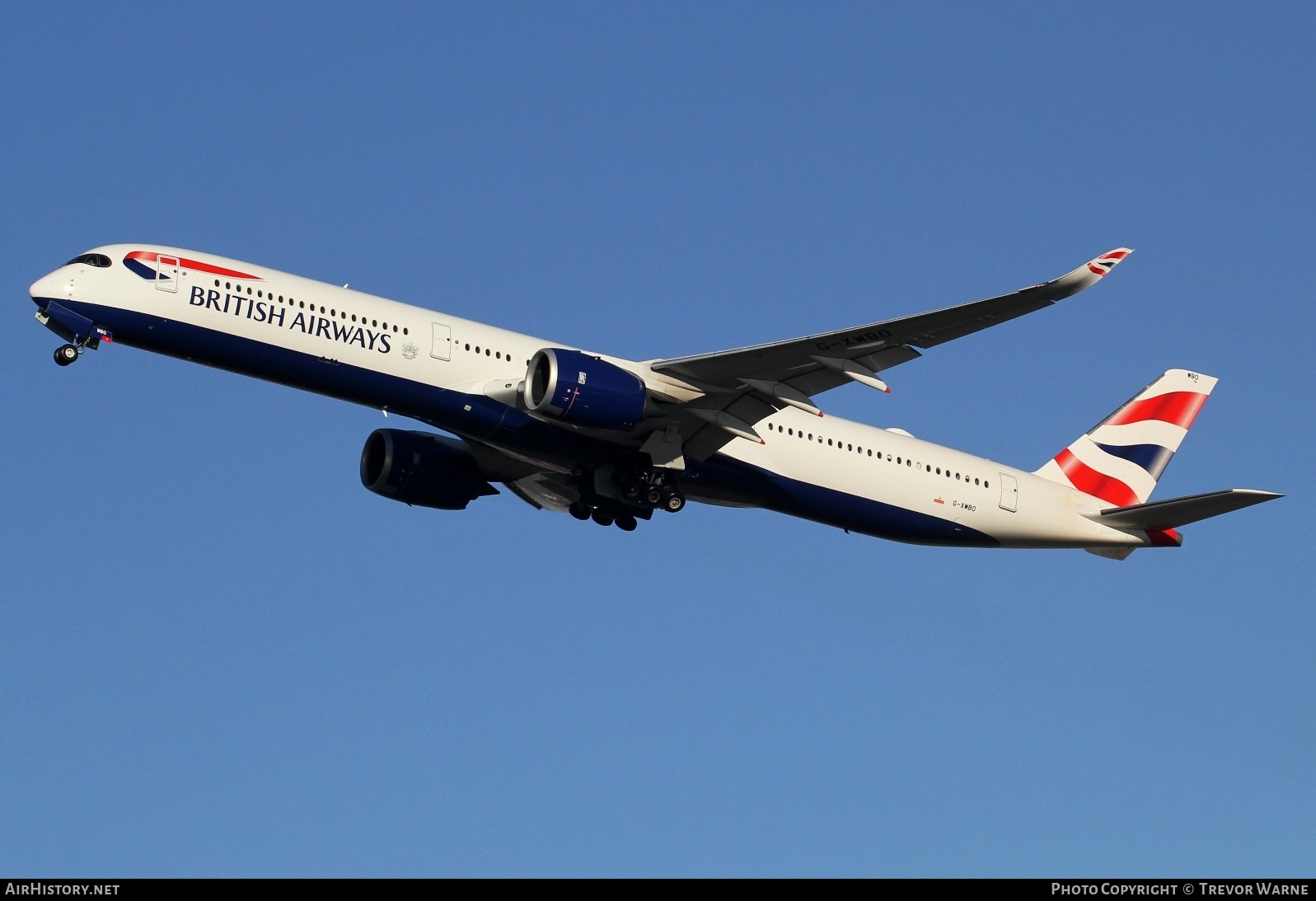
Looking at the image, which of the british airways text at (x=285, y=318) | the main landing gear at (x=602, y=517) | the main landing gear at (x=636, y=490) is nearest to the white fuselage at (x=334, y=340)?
the british airways text at (x=285, y=318)

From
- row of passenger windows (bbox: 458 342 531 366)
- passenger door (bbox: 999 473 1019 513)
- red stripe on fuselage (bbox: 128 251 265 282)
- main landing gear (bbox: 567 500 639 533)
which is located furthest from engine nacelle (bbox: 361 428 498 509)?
passenger door (bbox: 999 473 1019 513)

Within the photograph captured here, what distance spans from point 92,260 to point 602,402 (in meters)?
12.1

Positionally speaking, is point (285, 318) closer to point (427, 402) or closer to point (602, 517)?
point (427, 402)

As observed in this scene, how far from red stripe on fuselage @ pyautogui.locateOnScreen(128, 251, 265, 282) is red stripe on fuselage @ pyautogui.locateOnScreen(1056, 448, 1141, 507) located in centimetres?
2311

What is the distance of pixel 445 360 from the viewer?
120 ft

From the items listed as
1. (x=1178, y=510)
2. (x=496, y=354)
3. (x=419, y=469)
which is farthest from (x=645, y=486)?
(x=1178, y=510)

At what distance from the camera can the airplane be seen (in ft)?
116

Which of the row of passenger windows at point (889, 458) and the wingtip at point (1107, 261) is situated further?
the row of passenger windows at point (889, 458)

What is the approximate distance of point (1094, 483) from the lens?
146ft

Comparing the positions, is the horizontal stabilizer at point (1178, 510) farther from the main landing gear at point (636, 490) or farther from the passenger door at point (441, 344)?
the passenger door at point (441, 344)

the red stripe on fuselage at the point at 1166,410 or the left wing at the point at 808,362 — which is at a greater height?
the red stripe on fuselage at the point at 1166,410

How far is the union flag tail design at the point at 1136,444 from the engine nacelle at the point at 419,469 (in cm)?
1645

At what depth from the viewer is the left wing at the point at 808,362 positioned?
3159 centimetres
